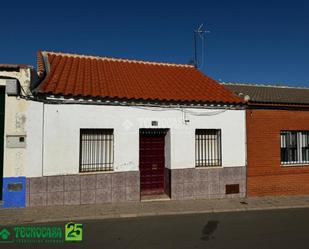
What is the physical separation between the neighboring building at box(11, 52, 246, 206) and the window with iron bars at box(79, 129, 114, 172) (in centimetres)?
3

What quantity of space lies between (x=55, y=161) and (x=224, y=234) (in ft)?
17.5

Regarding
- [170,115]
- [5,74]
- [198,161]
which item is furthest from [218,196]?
[5,74]

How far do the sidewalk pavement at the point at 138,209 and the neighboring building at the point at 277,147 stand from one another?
757 mm

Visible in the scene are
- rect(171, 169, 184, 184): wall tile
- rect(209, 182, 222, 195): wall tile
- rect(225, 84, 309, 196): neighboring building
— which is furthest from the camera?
rect(225, 84, 309, 196): neighboring building

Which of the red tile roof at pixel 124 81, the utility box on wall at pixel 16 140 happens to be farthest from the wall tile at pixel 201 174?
the utility box on wall at pixel 16 140

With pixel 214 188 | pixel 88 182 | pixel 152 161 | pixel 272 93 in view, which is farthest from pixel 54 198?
pixel 272 93

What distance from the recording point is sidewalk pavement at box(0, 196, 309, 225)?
7.56 metres

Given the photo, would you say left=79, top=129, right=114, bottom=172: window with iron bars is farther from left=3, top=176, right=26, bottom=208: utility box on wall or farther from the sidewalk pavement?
left=3, top=176, right=26, bottom=208: utility box on wall

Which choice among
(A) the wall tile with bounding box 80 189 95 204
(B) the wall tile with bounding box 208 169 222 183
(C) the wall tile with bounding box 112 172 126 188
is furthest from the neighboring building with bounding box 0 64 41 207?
(B) the wall tile with bounding box 208 169 222 183

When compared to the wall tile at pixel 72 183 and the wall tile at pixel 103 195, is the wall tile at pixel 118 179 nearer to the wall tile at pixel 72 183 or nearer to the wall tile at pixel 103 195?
the wall tile at pixel 103 195

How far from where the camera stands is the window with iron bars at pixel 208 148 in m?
10.4

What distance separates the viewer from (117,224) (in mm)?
7184

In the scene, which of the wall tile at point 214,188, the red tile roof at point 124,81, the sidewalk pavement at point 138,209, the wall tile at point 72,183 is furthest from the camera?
the wall tile at point 214,188

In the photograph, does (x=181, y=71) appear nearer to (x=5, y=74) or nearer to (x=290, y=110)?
(x=290, y=110)
